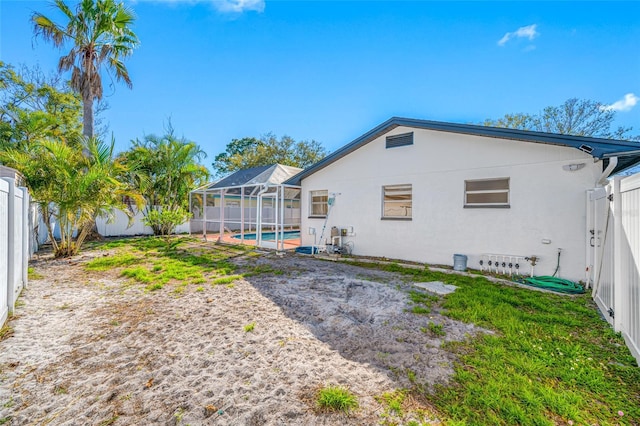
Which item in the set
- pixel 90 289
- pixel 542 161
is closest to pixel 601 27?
pixel 542 161

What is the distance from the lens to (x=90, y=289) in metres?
5.84

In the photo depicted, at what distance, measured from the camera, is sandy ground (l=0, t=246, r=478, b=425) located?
90.2 inches

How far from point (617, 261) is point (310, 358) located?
3994mm

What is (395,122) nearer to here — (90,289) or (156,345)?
(156,345)

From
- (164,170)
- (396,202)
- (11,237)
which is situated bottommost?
(11,237)

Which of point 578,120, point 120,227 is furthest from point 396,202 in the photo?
point 578,120

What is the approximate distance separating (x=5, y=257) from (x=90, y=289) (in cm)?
237

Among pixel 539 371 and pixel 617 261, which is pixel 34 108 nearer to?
pixel 539 371

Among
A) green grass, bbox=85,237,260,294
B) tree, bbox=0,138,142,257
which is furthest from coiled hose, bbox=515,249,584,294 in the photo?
tree, bbox=0,138,142,257

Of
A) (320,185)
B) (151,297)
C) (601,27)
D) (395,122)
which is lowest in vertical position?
(151,297)

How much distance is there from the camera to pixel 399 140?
9211mm

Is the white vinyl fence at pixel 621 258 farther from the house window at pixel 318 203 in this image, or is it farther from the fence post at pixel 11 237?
the house window at pixel 318 203

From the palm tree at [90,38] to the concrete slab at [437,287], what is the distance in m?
13.4

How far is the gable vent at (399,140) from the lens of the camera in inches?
353
